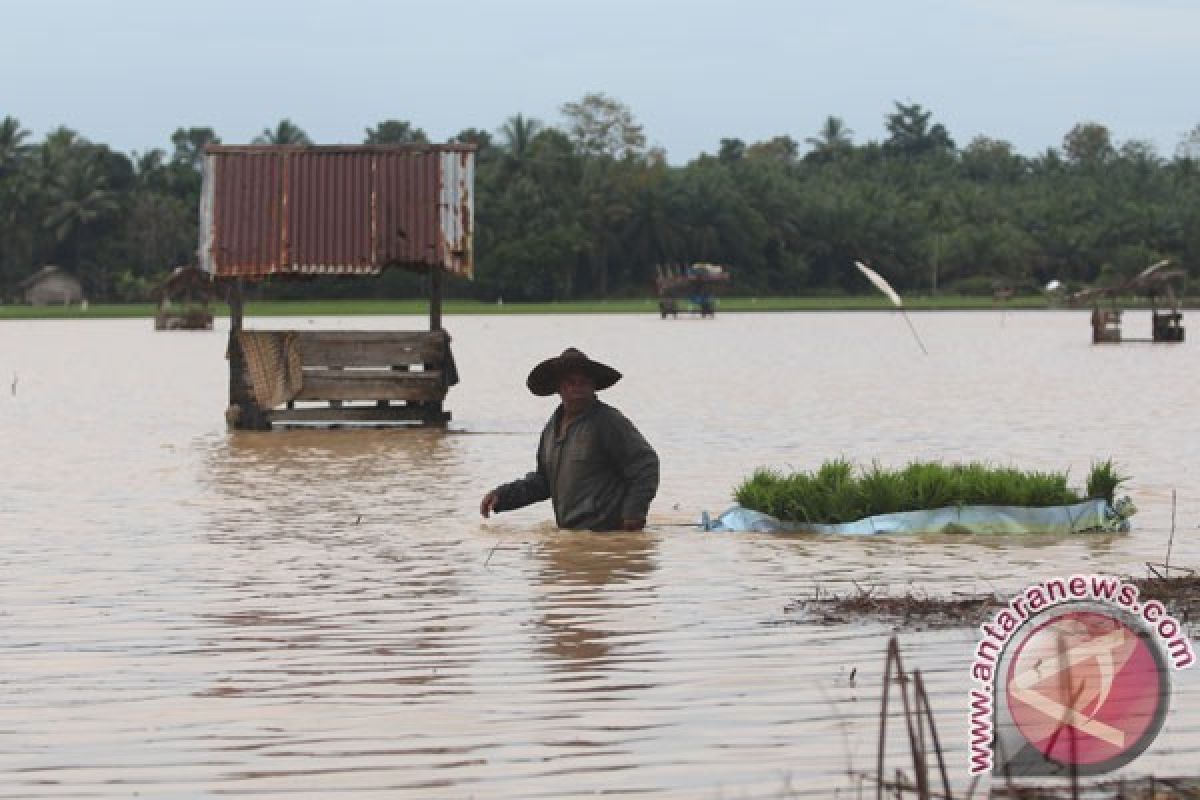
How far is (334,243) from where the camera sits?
79.9 ft

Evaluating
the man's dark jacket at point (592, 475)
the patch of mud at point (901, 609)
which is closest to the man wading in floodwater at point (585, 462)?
the man's dark jacket at point (592, 475)

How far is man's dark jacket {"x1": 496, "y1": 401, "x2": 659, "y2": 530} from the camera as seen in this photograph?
12.2 meters

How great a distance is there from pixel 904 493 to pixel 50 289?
103 m

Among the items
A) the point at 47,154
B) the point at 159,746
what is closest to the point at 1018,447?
the point at 159,746

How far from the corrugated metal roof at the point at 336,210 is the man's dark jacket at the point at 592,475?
11.5 m

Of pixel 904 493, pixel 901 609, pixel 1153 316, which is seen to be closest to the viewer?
pixel 901 609

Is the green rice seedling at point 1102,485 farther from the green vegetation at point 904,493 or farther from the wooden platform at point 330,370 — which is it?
the wooden platform at point 330,370

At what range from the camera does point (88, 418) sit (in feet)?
93.8

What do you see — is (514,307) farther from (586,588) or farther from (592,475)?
(586,588)

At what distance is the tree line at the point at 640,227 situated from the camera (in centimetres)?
11250

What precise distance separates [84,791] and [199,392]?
29.5m

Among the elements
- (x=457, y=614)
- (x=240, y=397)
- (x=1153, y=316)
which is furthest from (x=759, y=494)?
(x=1153, y=316)

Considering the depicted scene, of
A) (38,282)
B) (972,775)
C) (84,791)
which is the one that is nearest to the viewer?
(972,775)

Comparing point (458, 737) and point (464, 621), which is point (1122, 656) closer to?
point (458, 737)
